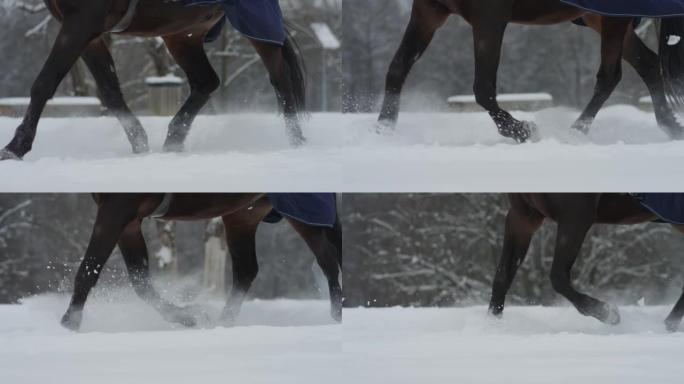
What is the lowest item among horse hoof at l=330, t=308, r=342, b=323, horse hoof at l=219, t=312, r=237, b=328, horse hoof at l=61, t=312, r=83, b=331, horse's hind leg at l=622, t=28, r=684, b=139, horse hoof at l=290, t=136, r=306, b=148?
horse hoof at l=219, t=312, r=237, b=328

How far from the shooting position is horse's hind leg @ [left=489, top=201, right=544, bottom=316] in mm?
4047

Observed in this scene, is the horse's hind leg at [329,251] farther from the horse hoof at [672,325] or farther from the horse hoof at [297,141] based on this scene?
the horse hoof at [672,325]

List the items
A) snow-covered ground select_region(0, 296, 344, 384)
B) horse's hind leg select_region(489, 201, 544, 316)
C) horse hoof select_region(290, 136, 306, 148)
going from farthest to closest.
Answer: horse's hind leg select_region(489, 201, 544, 316) < horse hoof select_region(290, 136, 306, 148) < snow-covered ground select_region(0, 296, 344, 384)

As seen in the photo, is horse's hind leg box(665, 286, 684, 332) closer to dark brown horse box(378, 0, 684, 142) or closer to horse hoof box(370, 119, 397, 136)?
dark brown horse box(378, 0, 684, 142)

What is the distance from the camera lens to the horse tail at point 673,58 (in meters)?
3.91

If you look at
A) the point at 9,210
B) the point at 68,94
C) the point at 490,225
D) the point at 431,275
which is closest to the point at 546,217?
the point at 490,225

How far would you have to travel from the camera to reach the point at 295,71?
3.88 meters

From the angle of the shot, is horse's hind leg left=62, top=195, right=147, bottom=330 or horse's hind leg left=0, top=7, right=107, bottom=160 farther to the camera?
horse's hind leg left=62, top=195, right=147, bottom=330

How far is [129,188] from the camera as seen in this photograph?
363 cm

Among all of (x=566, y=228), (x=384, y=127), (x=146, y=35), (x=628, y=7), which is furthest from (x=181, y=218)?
(x=628, y=7)

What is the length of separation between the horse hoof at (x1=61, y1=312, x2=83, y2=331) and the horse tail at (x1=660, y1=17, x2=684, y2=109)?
2.25 metres

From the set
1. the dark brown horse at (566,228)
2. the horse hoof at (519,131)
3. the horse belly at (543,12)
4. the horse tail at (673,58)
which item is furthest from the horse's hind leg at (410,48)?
the horse tail at (673,58)

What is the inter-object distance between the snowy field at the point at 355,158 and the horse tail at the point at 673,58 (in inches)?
6.5

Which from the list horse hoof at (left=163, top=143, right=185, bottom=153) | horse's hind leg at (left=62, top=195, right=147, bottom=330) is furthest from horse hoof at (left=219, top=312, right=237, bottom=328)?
horse hoof at (left=163, top=143, right=185, bottom=153)
